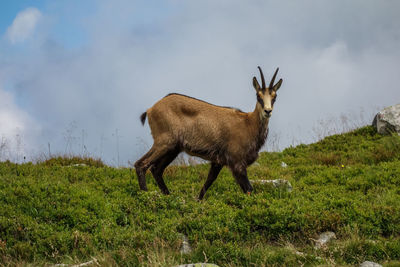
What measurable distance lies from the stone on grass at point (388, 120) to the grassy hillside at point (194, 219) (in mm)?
3764

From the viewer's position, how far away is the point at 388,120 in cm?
1453

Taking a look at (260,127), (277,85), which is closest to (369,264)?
(260,127)

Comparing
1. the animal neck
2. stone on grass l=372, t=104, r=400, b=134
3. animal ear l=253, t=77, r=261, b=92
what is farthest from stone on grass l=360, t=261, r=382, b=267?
stone on grass l=372, t=104, r=400, b=134

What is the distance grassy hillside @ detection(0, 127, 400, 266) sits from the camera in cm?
627

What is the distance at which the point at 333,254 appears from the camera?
20.5 feet

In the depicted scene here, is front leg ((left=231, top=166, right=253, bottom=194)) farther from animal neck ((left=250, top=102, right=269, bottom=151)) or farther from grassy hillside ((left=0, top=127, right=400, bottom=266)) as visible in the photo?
animal neck ((left=250, top=102, right=269, bottom=151))

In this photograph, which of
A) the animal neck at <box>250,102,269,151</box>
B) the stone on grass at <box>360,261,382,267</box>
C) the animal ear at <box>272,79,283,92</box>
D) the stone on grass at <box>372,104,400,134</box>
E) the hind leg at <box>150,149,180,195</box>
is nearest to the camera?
the stone on grass at <box>360,261,382,267</box>

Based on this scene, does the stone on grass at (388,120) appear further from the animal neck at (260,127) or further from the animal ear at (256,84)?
the animal ear at (256,84)

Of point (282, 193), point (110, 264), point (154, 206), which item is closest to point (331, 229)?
point (282, 193)

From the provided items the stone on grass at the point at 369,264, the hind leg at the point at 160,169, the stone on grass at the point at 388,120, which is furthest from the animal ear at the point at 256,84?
the stone on grass at the point at 388,120

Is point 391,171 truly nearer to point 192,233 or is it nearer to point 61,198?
point 192,233

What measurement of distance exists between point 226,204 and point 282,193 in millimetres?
1318

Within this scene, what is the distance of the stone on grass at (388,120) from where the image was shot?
14.3 m

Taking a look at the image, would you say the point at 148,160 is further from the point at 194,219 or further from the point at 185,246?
the point at 185,246
